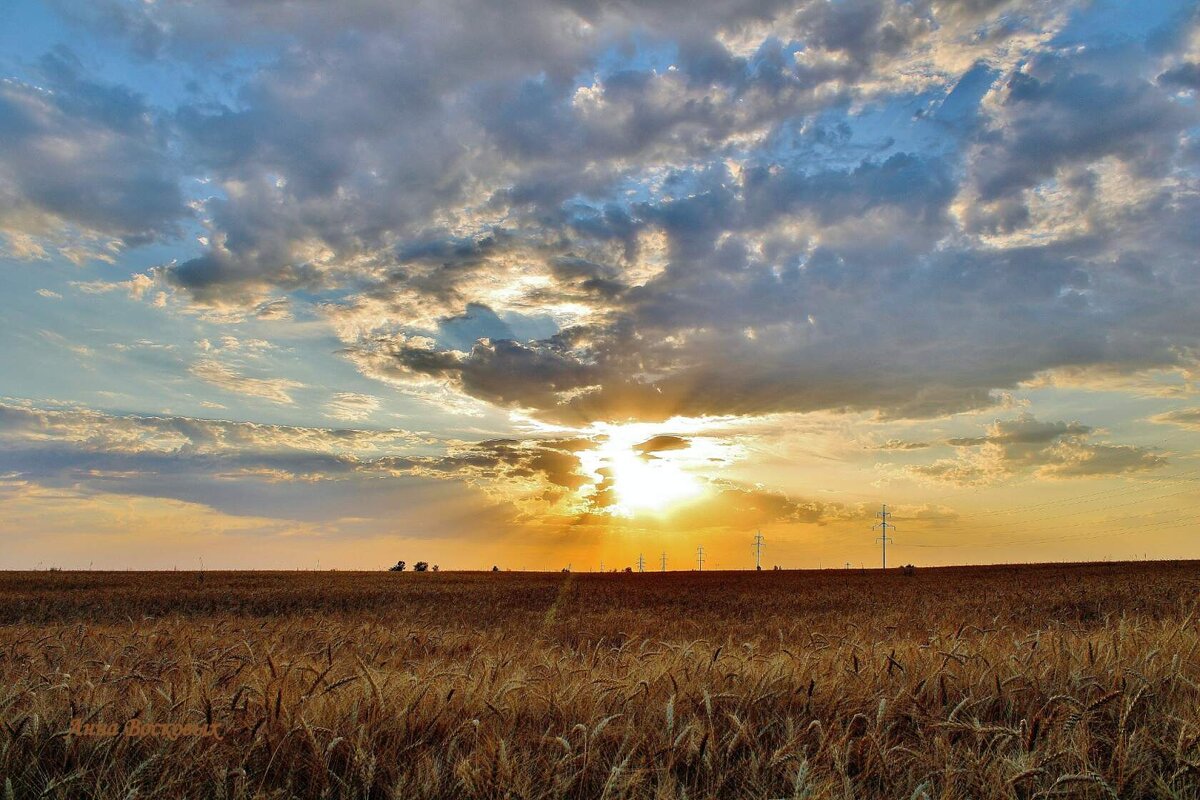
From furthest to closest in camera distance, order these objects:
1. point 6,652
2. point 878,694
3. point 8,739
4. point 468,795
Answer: point 6,652 < point 878,694 < point 8,739 < point 468,795

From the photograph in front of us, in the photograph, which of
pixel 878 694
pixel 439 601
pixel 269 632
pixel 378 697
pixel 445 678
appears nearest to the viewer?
pixel 378 697

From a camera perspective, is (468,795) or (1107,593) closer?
(468,795)

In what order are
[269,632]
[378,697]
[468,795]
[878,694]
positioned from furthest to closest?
1. [269,632]
2. [878,694]
3. [378,697]
4. [468,795]

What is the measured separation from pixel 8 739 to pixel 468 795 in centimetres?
255

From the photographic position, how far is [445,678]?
5.73 meters

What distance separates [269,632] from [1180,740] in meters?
11.9

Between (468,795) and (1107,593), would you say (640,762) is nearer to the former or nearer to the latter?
(468,795)

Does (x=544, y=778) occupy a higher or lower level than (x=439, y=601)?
higher

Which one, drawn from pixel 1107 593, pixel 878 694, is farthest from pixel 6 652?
pixel 1107 593

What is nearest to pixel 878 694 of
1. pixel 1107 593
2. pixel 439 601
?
pixel 439 601

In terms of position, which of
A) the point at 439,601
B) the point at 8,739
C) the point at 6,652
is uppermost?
the point at 8,739

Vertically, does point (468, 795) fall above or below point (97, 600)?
above

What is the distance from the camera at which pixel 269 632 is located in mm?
11492

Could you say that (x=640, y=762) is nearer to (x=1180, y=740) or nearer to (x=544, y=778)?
(x=544, y=778)
